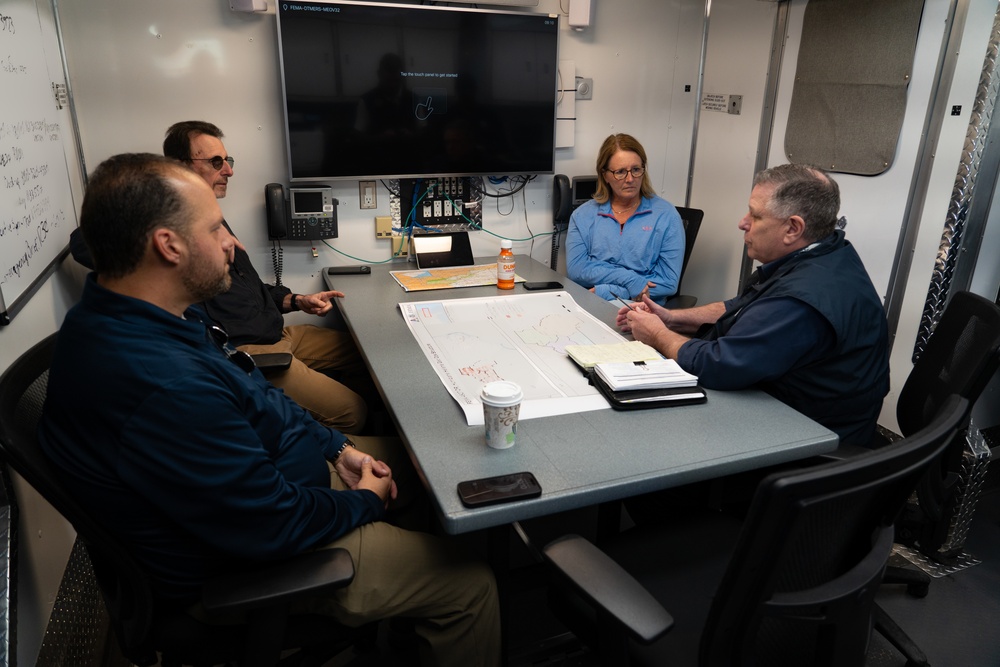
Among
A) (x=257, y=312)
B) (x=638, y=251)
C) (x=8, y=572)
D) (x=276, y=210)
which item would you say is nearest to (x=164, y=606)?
(x=8, y=572)

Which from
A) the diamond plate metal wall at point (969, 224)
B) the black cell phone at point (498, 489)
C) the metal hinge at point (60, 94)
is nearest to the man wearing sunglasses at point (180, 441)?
the black cell phone at point (498, 489)

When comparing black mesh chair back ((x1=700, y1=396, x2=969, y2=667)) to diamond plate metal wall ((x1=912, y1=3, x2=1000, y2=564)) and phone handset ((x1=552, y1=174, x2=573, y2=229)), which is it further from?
phone handset ((x1=552, y1=174, x2=573, y2=229))

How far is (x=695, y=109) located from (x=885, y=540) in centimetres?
300

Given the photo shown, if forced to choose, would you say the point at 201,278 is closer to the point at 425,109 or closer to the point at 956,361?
the point at 956,361

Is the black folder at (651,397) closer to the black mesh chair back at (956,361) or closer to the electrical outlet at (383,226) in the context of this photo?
the black mesh chair back at (956,361)

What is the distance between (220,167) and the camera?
7.90 feet

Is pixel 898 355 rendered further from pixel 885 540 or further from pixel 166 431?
pixel 166 431

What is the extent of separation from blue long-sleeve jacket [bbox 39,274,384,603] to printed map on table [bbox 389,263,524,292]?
1.44 m

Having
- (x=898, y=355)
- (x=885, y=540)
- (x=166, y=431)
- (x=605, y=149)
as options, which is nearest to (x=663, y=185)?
(x=605, y=149)

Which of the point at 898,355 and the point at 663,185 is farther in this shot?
the point at 663,185

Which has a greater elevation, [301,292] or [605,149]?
[605,149]

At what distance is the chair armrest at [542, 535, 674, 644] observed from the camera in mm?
987

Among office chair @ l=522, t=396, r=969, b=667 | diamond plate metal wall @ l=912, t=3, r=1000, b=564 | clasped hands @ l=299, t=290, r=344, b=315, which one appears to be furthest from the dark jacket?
clasped hands @ l=299, t=290, r=344, b=315

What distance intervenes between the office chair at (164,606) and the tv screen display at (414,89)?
6.14 ft
